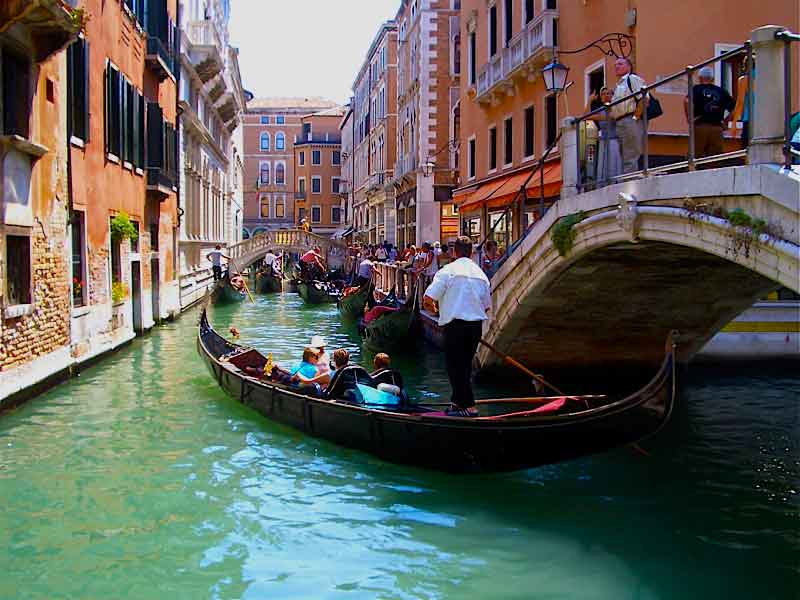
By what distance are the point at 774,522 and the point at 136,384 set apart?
6158 mm

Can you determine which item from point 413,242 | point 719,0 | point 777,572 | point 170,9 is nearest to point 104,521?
point 777,572

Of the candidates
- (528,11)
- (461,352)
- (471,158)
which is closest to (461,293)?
(461,352)

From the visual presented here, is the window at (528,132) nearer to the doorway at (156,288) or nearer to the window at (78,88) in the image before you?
the doorway at (156,288)

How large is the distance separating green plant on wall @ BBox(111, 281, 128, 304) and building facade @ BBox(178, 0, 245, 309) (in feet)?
18.3

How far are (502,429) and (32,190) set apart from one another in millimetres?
4592

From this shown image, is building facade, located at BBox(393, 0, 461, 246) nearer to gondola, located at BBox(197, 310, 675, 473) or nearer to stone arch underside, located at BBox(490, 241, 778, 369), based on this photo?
stone arch underside, located at BBox(490, 241, 778, 369)

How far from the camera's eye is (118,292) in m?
11.0

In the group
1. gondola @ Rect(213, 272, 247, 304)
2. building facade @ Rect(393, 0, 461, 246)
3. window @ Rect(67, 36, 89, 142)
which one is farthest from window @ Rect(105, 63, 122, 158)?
building facade @ Rect(393, 0, 461, 246)

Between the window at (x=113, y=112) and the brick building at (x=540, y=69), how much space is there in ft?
15.5

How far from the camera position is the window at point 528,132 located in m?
12.7

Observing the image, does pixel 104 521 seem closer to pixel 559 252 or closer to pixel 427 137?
pixel 559 252

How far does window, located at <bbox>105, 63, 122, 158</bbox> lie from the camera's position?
1033cm

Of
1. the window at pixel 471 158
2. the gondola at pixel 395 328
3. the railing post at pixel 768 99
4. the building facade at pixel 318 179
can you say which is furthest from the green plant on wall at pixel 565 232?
the building facade at pixel 318 179

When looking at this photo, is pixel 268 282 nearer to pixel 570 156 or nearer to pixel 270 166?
pixel 570 156
